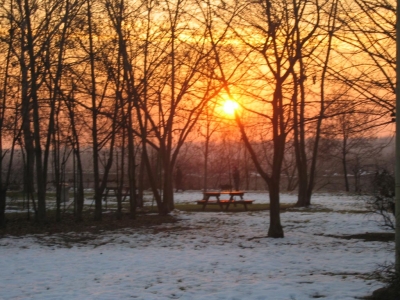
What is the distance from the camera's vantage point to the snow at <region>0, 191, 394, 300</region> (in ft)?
27.5

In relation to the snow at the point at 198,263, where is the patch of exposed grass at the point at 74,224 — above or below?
above

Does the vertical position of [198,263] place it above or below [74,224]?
below

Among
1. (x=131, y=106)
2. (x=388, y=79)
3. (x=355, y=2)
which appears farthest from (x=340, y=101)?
(x=131, y=106)

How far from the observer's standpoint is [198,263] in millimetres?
11148

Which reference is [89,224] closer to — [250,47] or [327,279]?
[250,47]

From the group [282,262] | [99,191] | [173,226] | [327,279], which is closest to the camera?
[327,279]

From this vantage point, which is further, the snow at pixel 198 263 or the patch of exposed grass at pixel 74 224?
the patch of exposed grass at pixel 74 224

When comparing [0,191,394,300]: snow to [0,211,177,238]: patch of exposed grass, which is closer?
[0,191,394,300]: snow

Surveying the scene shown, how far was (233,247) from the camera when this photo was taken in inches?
533

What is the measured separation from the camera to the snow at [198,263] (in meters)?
8.37

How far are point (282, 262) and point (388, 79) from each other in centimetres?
473

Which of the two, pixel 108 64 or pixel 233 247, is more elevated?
pixel 108 64

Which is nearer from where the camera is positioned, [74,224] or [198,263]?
[198,263]

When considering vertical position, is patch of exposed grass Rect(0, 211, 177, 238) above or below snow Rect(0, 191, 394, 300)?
above
